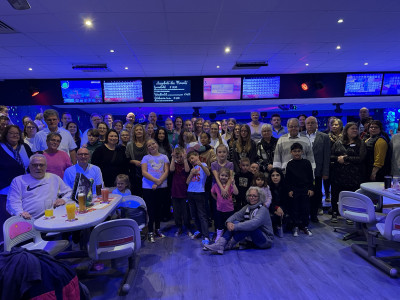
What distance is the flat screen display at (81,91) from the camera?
5.81 metres

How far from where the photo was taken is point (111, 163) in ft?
11.3

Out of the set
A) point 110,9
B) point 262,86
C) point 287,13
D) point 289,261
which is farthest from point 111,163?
point 262,86

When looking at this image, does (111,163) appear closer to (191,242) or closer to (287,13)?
(191,242)

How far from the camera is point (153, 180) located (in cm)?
330

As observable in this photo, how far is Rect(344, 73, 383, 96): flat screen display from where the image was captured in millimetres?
6070

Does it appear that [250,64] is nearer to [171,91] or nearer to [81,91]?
Answer: [171,91]

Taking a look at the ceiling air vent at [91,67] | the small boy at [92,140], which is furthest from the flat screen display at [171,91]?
the small boy at [92,140]

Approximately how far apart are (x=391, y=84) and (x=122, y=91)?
22.0ft

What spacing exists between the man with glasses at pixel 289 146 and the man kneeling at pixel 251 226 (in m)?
0.74

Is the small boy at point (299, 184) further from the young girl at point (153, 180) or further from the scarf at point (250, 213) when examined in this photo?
the young girl at point (153, 180)

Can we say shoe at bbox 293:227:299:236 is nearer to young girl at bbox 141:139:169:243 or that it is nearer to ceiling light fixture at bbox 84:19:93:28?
young girl at bbox 141:139:169:243

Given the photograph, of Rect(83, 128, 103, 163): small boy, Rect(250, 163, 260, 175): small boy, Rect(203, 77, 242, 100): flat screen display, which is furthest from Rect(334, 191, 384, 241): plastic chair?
Rect(203, 77, 242, 100): flat screen display

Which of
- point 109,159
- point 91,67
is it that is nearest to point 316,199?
point 109,159

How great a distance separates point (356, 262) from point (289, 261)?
0.74m
